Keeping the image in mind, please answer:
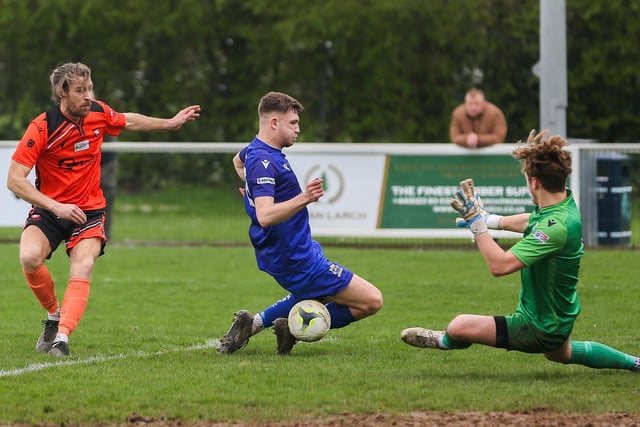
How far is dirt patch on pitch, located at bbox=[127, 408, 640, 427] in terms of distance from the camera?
17.4 ft

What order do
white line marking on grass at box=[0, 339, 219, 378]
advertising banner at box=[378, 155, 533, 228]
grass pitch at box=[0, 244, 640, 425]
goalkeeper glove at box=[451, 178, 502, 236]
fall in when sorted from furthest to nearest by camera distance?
advertising banner at box=[378, 155, 533, 228], white line marking on grass at box=[0, 339, 219, 378], goalkeeper glove at box=[451, 178, 502, 236], grass pitch at box=[0, 244, 640, 425]

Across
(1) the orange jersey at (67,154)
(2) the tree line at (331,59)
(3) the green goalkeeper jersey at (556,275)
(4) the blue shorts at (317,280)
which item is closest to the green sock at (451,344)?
(3) the green goalkeeper jersey at (556,275)

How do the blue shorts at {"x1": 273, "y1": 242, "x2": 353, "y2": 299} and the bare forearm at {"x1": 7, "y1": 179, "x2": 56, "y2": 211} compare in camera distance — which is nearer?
A: the blue shorts at {"x1": 273, "y1": 242, "x2": 353, "y2": 299}

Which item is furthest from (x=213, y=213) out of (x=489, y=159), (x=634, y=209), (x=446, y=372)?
(x=446, y=372)

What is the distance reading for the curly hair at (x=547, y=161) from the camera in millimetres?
6109

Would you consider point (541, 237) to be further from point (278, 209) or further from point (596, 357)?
point (278, 209)

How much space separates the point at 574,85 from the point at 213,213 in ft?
35.4

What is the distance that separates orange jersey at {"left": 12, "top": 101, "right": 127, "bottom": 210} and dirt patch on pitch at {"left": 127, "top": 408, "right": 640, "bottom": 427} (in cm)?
255

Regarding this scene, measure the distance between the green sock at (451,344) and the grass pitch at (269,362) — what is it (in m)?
0.18

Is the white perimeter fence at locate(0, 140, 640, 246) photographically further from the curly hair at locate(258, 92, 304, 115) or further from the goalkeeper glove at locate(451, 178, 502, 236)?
the goalkeeper glove at locate(451, 178, 502, 236)

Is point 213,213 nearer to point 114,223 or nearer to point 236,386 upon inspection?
point 114,223

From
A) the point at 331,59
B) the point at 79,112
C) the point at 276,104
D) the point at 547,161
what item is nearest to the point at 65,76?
the point at 79,112

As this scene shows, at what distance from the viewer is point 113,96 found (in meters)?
25.7

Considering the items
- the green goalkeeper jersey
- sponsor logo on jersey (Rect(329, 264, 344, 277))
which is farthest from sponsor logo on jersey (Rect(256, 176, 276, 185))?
the green goalkeeper jersey
